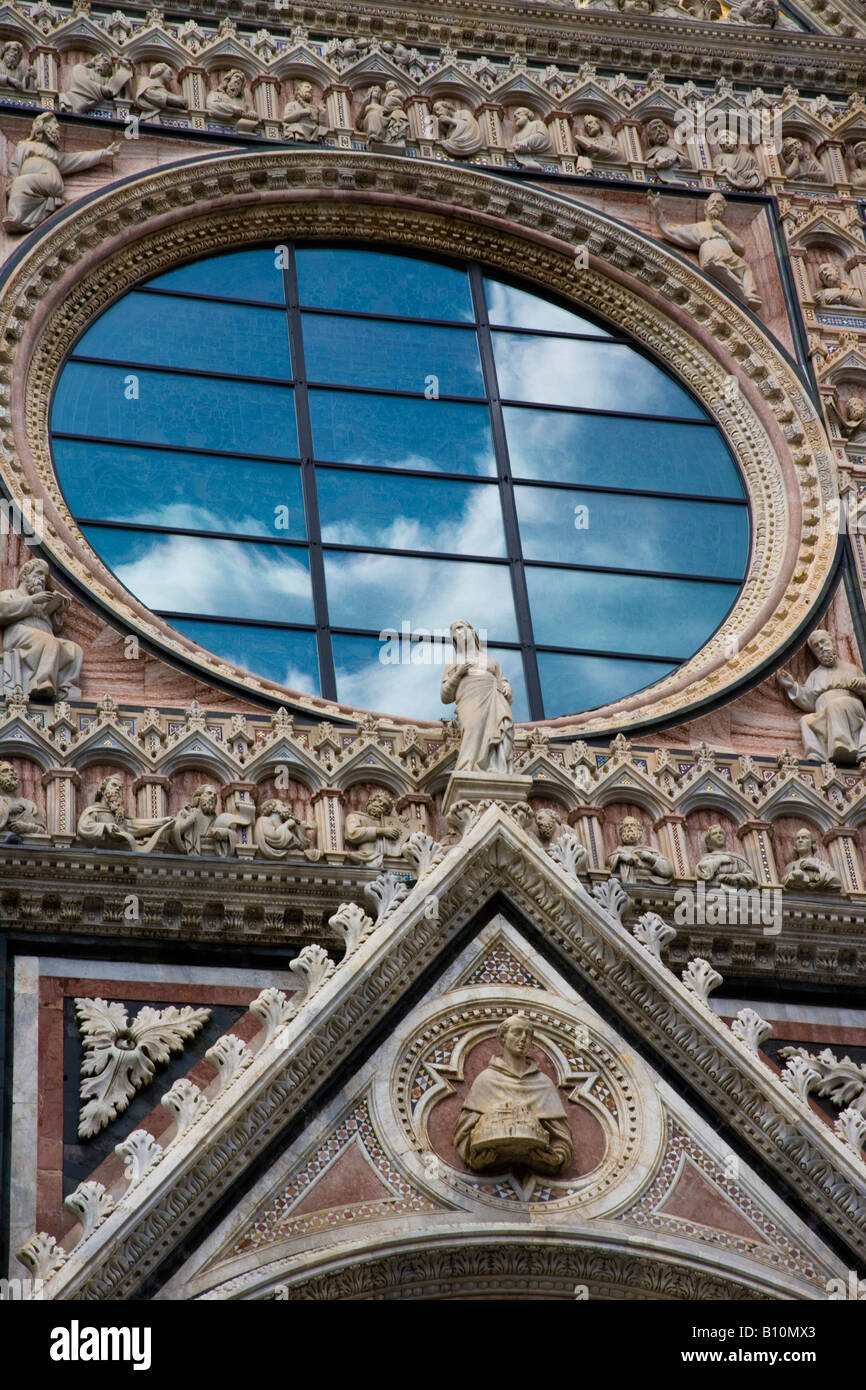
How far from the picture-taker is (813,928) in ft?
52.3

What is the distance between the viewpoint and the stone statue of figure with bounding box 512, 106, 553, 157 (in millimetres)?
20844

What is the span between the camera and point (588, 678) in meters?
17.8

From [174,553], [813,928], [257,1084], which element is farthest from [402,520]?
[257,1084]

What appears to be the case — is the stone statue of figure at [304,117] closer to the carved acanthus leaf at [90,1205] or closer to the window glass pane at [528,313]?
the window glass pane at [528,313]

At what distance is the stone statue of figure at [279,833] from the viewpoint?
51.3 feet

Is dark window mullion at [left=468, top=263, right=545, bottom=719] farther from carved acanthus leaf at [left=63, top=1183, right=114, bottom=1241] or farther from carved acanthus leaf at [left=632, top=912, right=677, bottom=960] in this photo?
carved acanthus leaf at [left=63, top=1183, right=114, bottom=1241]

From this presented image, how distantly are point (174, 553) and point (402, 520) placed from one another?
1663 millimetres

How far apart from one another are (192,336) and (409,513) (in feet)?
7.11

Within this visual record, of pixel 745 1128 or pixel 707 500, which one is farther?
pixel 707 500

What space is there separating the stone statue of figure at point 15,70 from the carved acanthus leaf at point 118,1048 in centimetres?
818

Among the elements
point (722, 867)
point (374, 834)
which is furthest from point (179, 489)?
point (722, 867)

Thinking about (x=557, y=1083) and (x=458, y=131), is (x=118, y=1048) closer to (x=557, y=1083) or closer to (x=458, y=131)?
(x=557, y=1083)

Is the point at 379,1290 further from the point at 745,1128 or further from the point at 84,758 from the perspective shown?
the point at 84,758

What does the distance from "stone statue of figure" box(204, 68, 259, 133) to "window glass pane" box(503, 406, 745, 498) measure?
10.3 ft
